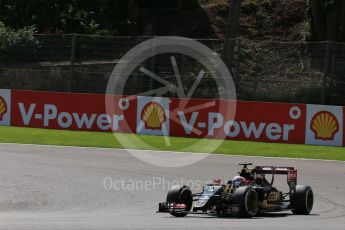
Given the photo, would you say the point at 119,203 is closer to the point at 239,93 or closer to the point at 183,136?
the point at 183,136

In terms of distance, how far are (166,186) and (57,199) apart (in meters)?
2.61

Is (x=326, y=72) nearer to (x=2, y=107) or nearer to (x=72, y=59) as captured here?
(x=72, y=59)

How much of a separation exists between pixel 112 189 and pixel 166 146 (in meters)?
9.00

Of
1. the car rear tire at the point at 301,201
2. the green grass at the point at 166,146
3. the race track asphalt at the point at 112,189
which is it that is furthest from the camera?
the green grass at the point at 166,146

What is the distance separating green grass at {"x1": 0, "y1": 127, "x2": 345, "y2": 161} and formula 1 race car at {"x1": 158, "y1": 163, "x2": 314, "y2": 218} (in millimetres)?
9822

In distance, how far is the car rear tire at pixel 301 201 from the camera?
12008 millimetres

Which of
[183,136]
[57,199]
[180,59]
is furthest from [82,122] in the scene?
[57,199]

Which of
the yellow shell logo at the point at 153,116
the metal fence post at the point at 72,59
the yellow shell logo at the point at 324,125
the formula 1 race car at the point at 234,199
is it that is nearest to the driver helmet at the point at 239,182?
the formula 1 race car at the point at 234,199

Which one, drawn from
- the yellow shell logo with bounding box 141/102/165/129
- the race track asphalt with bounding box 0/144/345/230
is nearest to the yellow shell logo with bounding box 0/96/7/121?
the yellow shell logo with bounding box 141/102/165/129

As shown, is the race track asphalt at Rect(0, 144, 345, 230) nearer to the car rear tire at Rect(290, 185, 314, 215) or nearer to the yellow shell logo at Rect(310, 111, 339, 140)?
the car rear tire at Rect(290, 185, 314, 215)

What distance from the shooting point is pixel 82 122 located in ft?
90.6

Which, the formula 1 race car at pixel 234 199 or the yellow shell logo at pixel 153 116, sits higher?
the yellow shell logo at pixel 153 116

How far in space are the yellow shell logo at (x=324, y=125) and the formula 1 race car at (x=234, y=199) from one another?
1352 cm

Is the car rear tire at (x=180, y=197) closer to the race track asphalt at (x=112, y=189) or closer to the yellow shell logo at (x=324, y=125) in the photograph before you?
the race track asphalt at (x=112, y=189)
